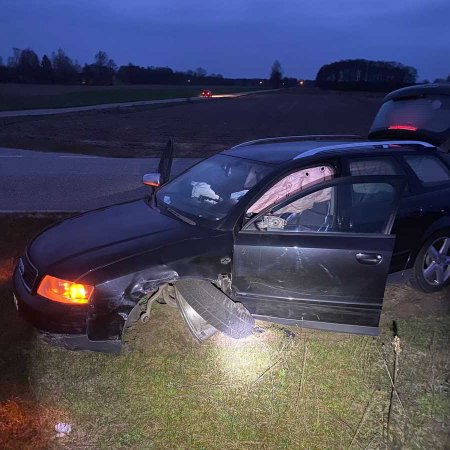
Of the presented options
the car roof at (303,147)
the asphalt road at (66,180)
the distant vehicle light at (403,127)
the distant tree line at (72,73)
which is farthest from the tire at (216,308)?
the distant tree line at (72,73)

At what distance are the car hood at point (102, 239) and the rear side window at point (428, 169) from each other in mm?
2062

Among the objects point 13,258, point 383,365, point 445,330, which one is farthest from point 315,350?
point 13,258

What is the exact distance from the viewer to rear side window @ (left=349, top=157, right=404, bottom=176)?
12.4 feet

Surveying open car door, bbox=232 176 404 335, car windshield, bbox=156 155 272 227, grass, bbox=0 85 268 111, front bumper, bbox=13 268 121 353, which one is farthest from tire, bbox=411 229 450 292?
grass, bbox=0 85 268 111

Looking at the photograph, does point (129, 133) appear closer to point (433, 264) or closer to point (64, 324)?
point (433, 264)

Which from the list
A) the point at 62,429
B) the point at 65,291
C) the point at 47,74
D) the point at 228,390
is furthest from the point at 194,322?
the point at 47,74

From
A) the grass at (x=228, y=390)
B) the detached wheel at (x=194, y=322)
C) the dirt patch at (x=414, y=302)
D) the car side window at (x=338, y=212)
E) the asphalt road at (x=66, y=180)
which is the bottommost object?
the asphalt road at (x=66, y=180)

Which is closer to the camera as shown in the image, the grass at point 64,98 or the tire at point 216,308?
the tire at point 216,308

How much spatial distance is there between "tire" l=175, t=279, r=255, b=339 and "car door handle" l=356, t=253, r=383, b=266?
2.94 ft

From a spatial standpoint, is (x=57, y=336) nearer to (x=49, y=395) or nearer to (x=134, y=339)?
(x=49, y=395)

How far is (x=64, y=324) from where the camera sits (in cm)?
309

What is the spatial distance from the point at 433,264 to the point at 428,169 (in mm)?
896

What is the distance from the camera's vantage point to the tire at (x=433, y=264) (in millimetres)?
4219

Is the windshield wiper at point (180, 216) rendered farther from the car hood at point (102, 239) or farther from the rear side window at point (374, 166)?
the rear side window at point (374, 166)
